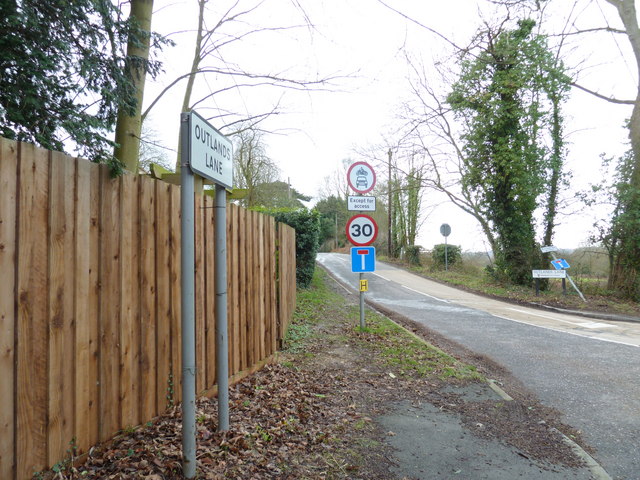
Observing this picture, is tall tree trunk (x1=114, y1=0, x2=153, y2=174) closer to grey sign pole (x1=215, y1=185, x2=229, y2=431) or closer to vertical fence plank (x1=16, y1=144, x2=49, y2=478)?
grey sign pole (x1=215, y1=185, x2=229, y2=431)

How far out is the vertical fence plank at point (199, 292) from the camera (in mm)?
3814

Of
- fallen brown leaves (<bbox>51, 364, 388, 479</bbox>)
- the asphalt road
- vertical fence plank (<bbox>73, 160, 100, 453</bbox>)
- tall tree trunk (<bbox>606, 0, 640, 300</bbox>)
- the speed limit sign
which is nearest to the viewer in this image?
vertical fence plank (<bbox>73, 160, 100, 453</bbox>)

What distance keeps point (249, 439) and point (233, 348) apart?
4.46 feet

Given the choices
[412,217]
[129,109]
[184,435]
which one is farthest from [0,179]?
[412,217]

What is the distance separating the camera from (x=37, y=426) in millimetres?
2248

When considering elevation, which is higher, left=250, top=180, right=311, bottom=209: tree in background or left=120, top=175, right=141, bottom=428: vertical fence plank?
left=250, top=180, right=311, bottom=209: tree in background

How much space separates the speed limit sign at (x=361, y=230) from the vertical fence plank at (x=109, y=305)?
17.2ft

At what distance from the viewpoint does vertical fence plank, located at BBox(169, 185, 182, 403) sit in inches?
137

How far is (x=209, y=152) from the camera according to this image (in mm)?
2854

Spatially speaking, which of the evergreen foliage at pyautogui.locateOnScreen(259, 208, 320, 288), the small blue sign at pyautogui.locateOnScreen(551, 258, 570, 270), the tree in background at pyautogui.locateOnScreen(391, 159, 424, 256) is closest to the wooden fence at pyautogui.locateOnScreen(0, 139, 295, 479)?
the evergreen foliage at pyautogui.locateOnScreen(259, 208, 320, 288)

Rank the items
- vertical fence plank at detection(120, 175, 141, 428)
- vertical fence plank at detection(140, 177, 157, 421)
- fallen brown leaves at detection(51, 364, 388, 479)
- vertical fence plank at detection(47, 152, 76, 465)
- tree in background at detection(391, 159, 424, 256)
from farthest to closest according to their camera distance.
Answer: tree in background at detection(391, 159, 424, 256), vertical fence plank at detection(140, 177, 157, 421), vertical fence plank at detection(120, 175, 141, 428), fallen brown leaves at detection(51, 364, 388, 479), vertical fence plank at detection(47, 152, 76, 465)

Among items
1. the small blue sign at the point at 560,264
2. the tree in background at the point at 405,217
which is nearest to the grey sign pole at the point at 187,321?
the small blue sign at the point at 560,264

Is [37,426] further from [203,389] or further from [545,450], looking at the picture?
[545,450]

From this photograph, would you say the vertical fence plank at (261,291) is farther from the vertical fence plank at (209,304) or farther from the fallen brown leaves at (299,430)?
the vertical fence plank at (209,304)
